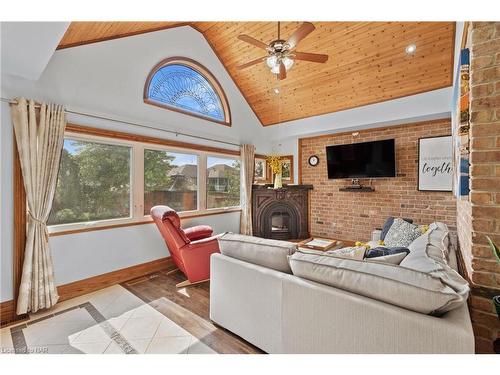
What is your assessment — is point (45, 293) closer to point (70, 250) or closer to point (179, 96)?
point (70, 250)

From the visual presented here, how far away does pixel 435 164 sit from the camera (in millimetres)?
3906

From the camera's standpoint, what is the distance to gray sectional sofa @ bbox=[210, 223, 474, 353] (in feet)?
3.40

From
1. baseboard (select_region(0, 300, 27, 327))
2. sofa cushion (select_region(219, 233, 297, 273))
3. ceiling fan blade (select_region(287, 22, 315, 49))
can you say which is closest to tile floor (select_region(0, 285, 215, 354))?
baseboard (select_region(0, 300, 27, 327))

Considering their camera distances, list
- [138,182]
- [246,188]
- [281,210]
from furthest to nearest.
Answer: [281,210] → [246,188] → [138,182]

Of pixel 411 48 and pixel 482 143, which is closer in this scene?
pixel 482 143

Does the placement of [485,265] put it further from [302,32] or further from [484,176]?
[302,32]

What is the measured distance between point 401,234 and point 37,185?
4.21 meters

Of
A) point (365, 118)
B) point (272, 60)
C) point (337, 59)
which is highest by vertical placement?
point (337, 59)

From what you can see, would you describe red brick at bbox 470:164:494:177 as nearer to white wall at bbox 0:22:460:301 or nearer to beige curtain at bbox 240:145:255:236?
white wall at bbox 0:22:460:301

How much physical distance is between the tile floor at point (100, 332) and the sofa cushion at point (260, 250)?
2.56 ft

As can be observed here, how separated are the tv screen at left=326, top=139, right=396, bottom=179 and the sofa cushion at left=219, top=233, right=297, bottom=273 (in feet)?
11.2

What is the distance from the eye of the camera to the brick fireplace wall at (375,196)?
13.0 feet

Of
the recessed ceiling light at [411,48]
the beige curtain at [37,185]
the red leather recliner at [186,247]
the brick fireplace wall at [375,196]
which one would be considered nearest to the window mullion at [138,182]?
the red leather recliner at [186,247]

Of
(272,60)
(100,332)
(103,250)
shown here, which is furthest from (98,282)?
(272,60)
